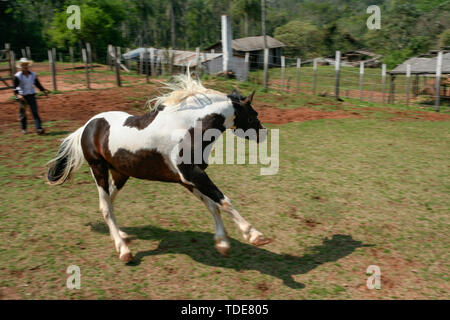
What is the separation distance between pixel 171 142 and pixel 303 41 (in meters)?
55.1

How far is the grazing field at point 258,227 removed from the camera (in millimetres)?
4211

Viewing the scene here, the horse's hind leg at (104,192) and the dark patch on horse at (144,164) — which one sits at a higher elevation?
the dark patch on horse at (144,164)

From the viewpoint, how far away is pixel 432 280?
4.42 m

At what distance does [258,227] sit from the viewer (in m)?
5.55

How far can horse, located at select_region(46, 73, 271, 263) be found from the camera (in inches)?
172

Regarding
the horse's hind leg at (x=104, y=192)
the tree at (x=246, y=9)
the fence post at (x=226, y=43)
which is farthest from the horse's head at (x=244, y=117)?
the tree at (x=246, y=9)

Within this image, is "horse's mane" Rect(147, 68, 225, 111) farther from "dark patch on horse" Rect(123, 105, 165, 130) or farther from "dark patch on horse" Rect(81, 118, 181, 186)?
"dark patch on horse" Rect(81, 118, 181, 186)

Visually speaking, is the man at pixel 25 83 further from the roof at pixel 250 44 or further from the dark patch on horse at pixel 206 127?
the roof at pixel 250 44

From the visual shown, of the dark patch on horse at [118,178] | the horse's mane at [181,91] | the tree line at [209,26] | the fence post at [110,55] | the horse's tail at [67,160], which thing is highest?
the tree line at [209,26]

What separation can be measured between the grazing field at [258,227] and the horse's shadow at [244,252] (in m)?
0.02

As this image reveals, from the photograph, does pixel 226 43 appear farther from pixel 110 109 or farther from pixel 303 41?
pixel 303 41

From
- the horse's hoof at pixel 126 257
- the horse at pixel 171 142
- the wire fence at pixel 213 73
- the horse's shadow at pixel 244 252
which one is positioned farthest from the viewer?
the wire fence at pixel 213 73
